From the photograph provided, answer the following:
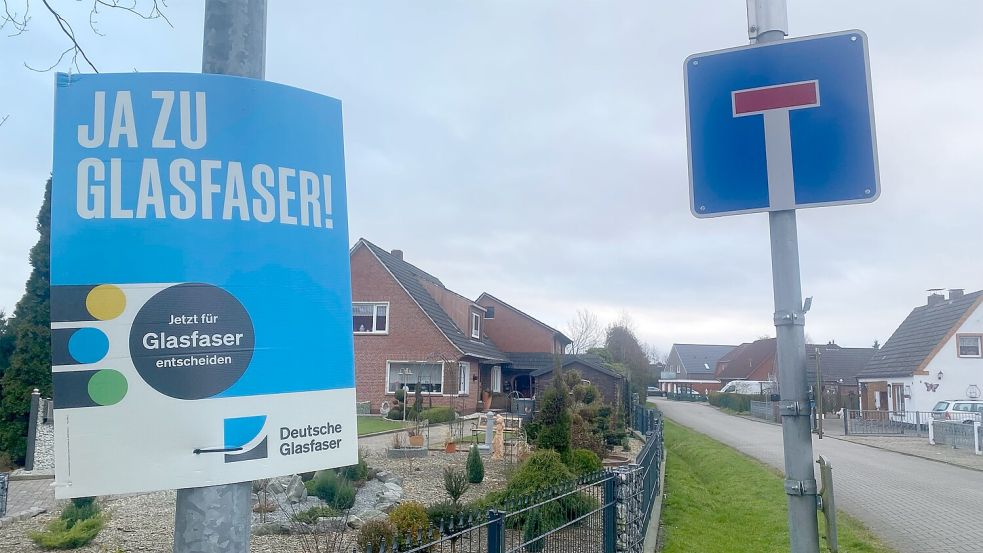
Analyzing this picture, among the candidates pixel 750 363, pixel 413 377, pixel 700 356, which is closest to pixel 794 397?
pixel 413 377

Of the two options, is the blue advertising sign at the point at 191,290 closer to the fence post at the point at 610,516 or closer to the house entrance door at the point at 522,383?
the fence post at the point at 610,516

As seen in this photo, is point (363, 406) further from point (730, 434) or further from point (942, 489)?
point (942, 489)

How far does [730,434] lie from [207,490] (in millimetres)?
31302

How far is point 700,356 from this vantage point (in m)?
110

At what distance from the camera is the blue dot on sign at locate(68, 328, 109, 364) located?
2.08 metres

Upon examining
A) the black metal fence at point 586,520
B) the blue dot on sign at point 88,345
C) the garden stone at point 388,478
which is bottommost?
the garden stone at point 388,478

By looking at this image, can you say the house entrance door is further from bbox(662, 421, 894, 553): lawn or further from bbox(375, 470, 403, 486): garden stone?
bbox(375, 470, 403, 486): garden stone

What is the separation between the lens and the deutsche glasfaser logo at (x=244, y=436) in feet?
7.20

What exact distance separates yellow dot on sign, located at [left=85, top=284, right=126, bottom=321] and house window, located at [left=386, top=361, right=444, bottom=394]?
30751 mm

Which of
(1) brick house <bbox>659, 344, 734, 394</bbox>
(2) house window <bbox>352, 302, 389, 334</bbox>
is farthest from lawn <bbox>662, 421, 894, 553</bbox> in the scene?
(1) brick house <bbox>659, 344, 734, 394</bbox>

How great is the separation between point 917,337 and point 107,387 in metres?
45.1

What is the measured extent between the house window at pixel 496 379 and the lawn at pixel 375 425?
33.3ft

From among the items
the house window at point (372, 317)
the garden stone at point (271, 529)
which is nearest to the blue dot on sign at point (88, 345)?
the garden stone at point (271, 529)

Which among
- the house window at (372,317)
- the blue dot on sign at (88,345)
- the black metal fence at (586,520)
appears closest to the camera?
the blue dot on sign at (88,345)
